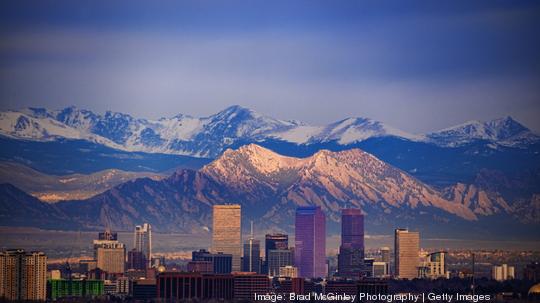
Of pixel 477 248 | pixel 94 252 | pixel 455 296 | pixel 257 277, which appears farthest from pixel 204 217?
pixel 455 296

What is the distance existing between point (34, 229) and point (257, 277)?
24.0m

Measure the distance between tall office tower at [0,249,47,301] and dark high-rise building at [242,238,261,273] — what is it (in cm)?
1590

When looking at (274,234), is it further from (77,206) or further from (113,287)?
(113,287)

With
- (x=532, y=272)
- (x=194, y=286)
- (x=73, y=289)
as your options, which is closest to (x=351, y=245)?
(x=532, y=272)

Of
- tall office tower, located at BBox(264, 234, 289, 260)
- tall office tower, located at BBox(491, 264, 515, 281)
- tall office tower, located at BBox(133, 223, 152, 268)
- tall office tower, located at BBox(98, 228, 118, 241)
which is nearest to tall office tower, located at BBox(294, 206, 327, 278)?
tall office tower, located at BBox(264, 234, 289, 260)

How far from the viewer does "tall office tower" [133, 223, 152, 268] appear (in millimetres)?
92500

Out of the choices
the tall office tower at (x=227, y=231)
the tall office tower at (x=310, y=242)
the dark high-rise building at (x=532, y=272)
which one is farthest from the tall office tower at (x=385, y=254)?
the dark high-rise building at (x=532, y=272)

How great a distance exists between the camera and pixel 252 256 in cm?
9231

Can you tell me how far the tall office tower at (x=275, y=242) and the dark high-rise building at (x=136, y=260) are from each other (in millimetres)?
6333

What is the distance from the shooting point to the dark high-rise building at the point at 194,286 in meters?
69.1

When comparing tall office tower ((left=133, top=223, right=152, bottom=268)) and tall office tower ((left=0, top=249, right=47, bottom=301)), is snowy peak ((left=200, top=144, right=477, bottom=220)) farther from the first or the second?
tall office tower ((left=0, top=249, right=47, bottom=301))

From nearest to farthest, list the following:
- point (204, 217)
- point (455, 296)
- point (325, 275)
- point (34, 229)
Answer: point (455, 296) → point (325, 275) → point (34, 229) → point (204, 217)

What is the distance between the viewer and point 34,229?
307ft

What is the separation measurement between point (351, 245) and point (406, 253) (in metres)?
5.31
